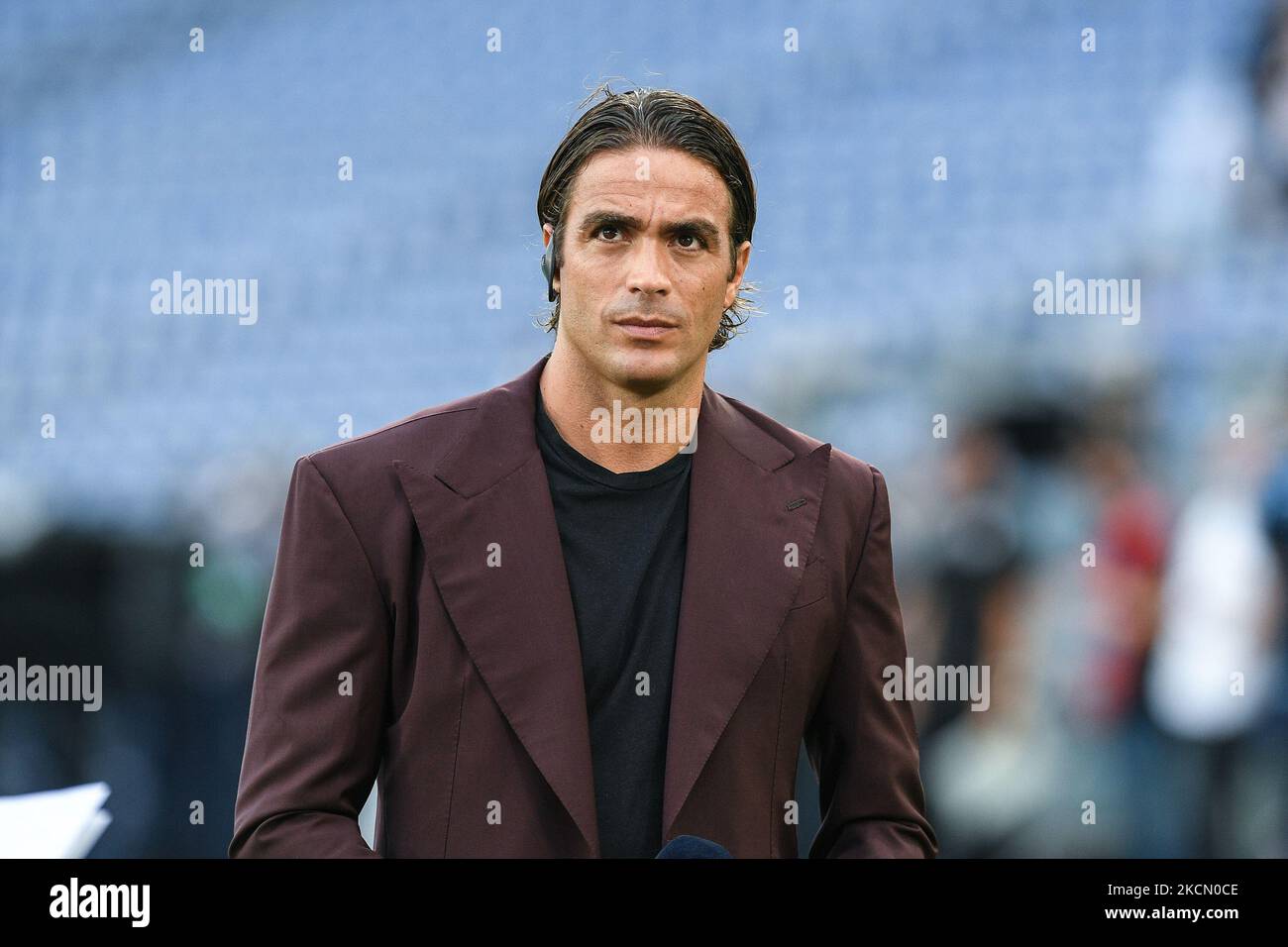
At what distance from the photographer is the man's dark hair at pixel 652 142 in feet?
7.56

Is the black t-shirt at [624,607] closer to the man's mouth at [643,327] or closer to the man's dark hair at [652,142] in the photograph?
the man's mouth at [643,327]

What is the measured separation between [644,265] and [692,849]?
91cm

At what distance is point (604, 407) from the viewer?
224 centimetres

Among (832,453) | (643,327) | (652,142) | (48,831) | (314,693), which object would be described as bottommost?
(48,831)

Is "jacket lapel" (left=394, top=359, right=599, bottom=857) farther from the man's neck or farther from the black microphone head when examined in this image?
the black microphone head

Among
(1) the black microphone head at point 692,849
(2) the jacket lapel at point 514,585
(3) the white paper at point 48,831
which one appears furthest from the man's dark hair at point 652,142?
(3) the white paper at point 48,831

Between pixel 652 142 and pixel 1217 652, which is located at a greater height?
pixel 652 142

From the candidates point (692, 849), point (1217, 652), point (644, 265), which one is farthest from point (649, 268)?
point (1217, 652)

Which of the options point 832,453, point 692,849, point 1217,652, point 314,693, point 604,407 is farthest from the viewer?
point 1217,652

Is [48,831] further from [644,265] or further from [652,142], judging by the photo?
[652,142]

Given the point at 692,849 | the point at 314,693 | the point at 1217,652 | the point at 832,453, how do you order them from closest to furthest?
the point at 692,849, the point at 314,693, the point at 832,453, the point at 1217,652

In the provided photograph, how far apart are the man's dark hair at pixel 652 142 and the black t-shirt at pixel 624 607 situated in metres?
0.37

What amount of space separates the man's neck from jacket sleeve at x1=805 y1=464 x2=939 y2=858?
363 mm
